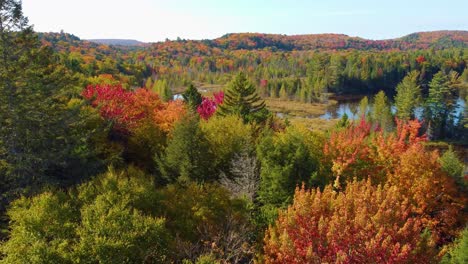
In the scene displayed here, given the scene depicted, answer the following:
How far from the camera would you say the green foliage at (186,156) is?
30.9m

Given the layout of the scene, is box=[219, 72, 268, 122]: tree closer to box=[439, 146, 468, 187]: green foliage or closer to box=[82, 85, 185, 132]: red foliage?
box=[82, 85, 185, 132]: red foliage

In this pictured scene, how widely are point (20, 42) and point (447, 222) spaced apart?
38256 mm

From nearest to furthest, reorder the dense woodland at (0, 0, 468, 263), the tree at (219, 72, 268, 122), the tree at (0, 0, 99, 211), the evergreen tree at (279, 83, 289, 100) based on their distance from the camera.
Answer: the dense woodland at (0, 0, 468, 263)
the tree at (0, 0, 99, 211)
the tree at (219, 72, 268, 122)
the evergreen tree at (279, 83, 289, 100)

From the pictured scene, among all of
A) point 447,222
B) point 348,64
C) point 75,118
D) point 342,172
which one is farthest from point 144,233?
point 348,64

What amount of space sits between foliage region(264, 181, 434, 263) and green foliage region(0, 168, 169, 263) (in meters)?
6.17

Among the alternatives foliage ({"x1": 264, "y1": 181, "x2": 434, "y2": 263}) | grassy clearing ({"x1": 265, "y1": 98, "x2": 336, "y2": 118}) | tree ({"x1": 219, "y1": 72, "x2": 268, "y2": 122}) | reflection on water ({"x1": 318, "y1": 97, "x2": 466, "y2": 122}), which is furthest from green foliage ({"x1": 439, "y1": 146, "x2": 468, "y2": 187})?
grassy clearing ({"x1": 265, "y1": 98, "x2": 336, "y2": 118})

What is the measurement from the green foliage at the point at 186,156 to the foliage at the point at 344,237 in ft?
38.5

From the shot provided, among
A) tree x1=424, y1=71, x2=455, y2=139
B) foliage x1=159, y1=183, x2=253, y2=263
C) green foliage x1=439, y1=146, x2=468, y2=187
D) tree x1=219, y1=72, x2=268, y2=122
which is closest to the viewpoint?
foliage x1=159, y1=183, x2=253, y2=263

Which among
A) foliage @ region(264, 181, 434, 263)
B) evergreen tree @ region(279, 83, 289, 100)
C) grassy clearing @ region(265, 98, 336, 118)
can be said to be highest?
foliage @ region(264, 181, 434, 263)

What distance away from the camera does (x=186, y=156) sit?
30.9 m

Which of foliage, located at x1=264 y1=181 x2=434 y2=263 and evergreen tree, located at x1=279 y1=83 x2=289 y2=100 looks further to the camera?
evergreen tree, located at x1=279 y1=83 x2=289 y2=100

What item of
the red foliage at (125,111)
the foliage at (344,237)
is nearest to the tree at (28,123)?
the red foliage at (125,111)

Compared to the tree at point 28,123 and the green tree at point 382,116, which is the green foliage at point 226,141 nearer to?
the tree at point 28,123

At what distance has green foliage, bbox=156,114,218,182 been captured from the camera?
1217 inches
